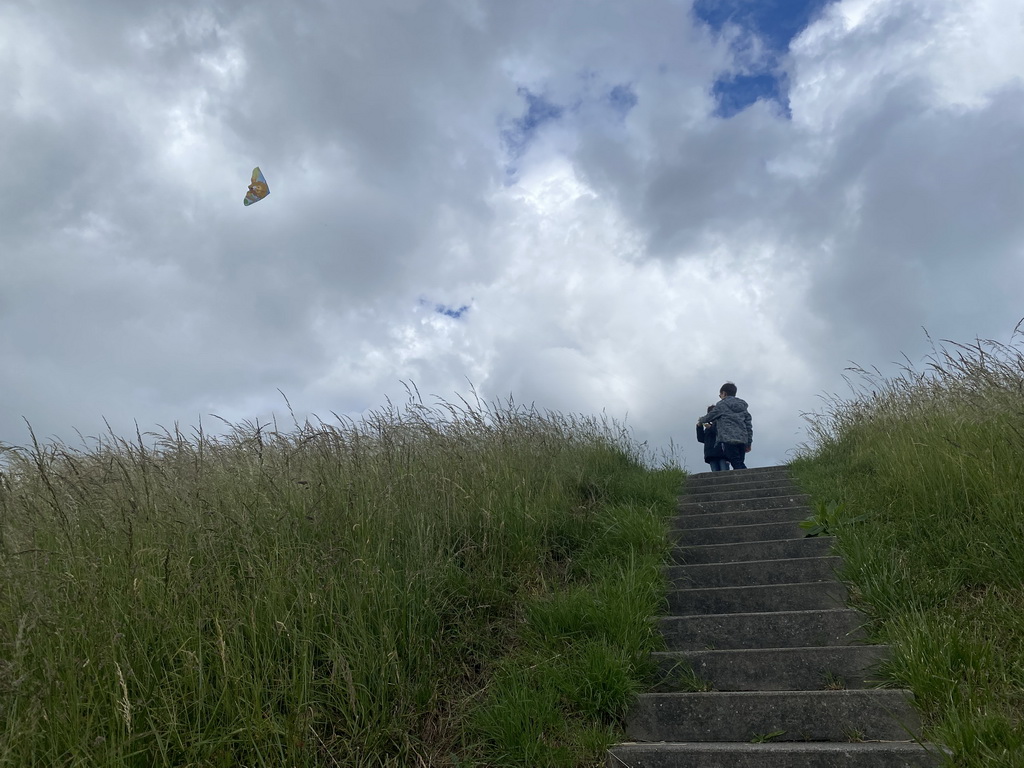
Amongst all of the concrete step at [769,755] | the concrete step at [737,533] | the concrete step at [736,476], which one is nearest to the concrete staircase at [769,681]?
the concrete step at [769,755]

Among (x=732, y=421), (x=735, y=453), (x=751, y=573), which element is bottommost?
(x=751, y=573)

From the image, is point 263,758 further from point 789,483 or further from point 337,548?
point 789,483

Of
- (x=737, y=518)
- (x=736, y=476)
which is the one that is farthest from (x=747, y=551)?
(x=736, y=476)

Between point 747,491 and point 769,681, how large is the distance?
15.8 feet

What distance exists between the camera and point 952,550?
4.81 meters

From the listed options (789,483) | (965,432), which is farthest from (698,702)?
(789,483)

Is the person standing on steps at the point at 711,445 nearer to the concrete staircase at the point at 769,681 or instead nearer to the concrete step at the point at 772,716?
the concrete staircase at the point at 769,681

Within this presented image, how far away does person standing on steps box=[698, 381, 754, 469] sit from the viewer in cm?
1216

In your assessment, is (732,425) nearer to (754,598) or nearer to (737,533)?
(737,533)

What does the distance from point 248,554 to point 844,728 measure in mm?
3339

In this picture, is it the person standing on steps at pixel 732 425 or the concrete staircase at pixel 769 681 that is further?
the person standing on steps at pixel 732 425

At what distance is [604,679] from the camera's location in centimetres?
396

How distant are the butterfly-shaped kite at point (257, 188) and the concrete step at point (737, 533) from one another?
6.05m

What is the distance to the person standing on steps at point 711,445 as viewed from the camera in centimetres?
1262
